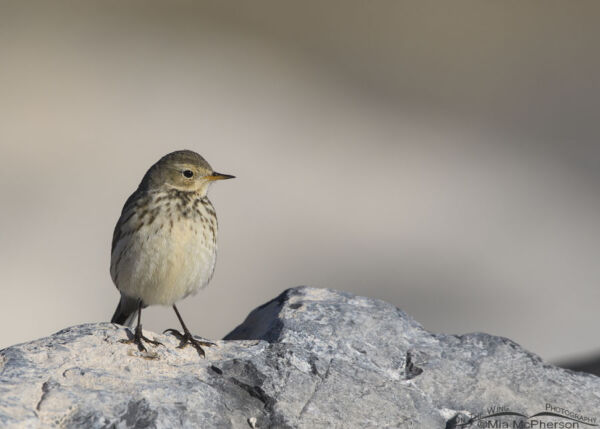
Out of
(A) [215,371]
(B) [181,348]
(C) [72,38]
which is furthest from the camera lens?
(C) [72,38]

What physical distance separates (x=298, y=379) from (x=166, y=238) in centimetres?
132

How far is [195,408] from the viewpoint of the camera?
386 cm

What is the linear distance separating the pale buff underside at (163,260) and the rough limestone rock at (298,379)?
1.90ft

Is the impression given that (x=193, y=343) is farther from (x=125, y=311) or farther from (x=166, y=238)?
(x=125, y=311)

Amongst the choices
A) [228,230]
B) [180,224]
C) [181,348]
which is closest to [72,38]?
[228,230]

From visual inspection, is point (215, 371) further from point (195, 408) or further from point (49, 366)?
point (49, 366)

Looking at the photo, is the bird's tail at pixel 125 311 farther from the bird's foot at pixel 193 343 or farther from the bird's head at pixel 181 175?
the bird's foot at pixel 193 343

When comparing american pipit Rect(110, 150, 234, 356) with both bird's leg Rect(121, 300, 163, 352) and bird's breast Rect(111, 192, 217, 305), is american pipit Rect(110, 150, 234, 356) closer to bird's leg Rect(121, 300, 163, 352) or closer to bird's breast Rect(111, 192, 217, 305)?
bird's breast Rect(111, 192, 217, 305)

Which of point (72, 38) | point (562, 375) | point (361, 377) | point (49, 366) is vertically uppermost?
point (72, 38)

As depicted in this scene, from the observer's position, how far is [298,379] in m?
4.20

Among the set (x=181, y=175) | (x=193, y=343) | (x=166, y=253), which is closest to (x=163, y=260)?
(x=166, y=253)

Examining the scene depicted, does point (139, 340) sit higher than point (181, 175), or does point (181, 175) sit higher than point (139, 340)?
point (181, 175)

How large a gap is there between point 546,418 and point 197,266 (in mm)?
2025

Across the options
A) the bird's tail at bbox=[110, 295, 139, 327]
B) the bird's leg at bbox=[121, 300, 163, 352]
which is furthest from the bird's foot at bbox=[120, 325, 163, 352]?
the bird's tail at bbox=[110, 295, 139, 327]
